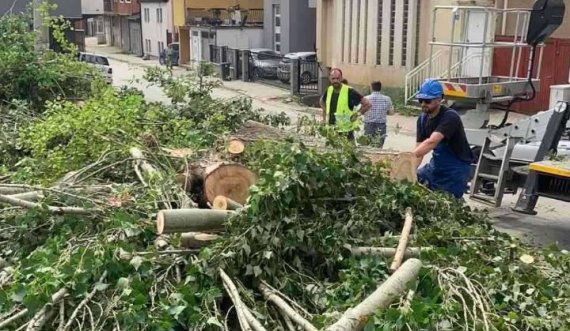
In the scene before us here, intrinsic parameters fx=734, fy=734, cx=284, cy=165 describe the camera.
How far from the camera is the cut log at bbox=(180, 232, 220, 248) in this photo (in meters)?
4.58

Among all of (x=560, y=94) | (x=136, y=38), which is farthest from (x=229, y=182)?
(x=136, y=38)

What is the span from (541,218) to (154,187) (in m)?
5.50

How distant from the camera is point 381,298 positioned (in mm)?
3893

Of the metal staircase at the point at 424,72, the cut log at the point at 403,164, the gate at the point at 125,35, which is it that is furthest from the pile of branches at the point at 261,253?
the gate at the point at 125,35

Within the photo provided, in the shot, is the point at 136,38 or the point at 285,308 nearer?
the point at 285,308

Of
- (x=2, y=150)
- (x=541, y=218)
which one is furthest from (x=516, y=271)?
(x=2, y=150)

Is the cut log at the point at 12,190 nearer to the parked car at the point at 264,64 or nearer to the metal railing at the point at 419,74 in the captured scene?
the metal railing at the point at 419,74

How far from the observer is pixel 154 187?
218 inches

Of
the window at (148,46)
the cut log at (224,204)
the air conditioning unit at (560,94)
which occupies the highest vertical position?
the air conditioning unit at (560,94)

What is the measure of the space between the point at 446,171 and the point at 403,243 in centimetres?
240

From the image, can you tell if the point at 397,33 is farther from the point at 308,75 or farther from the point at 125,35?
the point at 125,35

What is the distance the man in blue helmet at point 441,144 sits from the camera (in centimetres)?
661

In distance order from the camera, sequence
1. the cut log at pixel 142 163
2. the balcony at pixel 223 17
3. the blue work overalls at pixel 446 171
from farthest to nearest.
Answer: the balcony at pixel 223 17, the blue work overalls at pixel 446 171, the cut log at pixel 142 163

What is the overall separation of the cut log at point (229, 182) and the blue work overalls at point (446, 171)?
209cm
